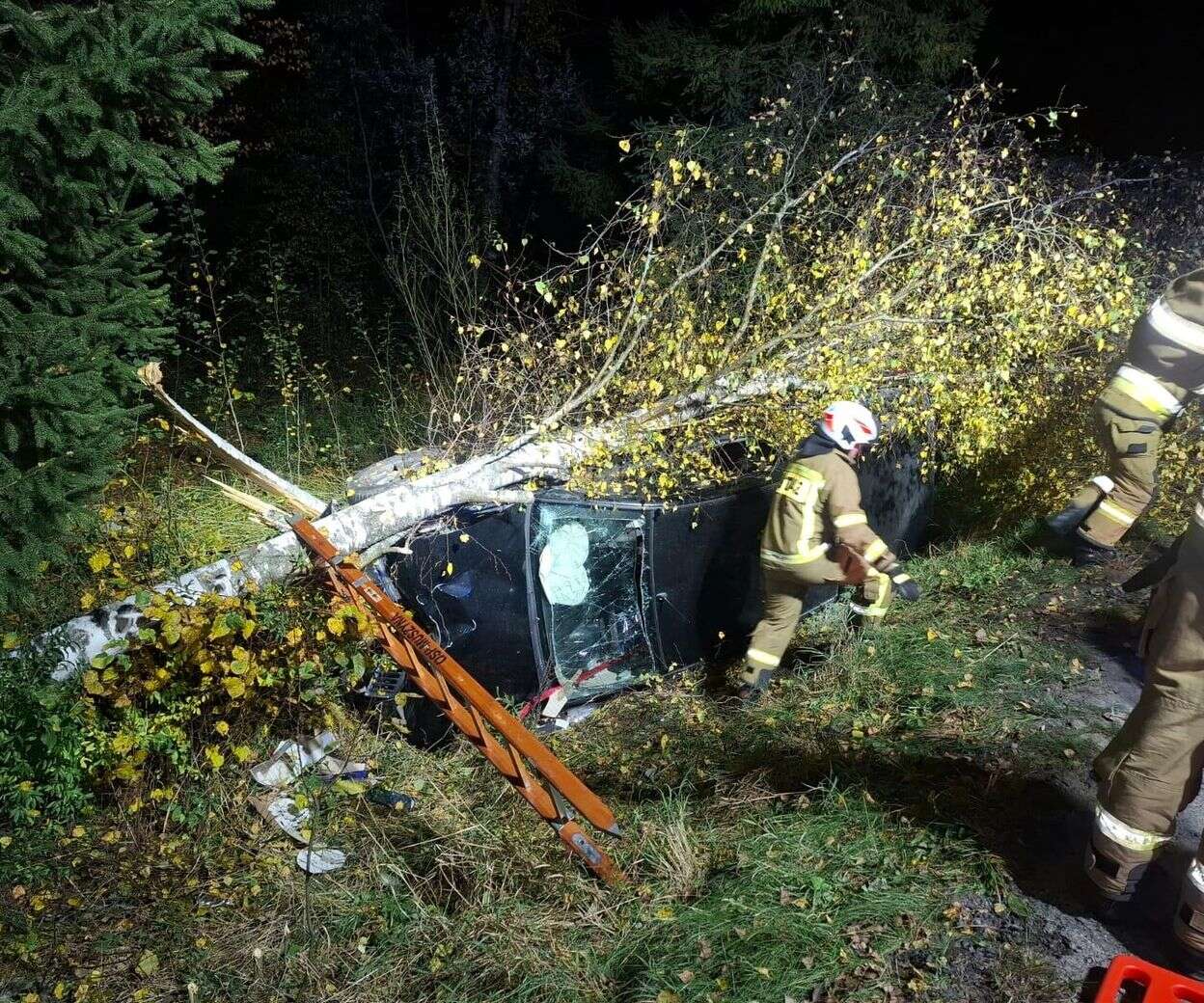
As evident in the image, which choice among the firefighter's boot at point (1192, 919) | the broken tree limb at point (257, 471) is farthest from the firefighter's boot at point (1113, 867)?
the broken tree limb at point (257, 471)

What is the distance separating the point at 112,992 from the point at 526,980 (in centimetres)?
149

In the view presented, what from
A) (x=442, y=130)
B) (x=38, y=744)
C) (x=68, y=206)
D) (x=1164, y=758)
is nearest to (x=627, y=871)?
(x=1164, y=758)

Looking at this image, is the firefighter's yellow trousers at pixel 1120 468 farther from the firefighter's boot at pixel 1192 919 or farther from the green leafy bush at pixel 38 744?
the green leafy bush at pixel 38 744

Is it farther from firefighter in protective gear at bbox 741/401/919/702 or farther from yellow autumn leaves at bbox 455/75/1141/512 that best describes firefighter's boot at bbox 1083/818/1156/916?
yellow autumn leaves at bbox 455/75/1141/512

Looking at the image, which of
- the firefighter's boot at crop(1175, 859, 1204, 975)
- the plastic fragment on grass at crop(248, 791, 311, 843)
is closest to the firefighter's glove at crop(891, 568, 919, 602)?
the firefighter's boot at crop(1175, 859, 1204, 975)

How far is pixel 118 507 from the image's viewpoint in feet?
16.9

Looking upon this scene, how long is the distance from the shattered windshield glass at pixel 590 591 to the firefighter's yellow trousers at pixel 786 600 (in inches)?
25.1

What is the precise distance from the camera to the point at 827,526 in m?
4.46

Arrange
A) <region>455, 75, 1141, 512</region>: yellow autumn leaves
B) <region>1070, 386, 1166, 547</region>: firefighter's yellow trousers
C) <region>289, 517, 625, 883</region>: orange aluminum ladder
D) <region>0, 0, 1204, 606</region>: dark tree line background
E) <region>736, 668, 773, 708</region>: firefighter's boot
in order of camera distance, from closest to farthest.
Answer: <region>289, 517, 625, 883</region>: orange aluminum ladder, <region>1070, 386, 1166, 547</region>: firefighter's yellow trousers, <region>736, 668, 773, 708</region>: firefighter's boot, <region>455, 75, 1141, 512</region>: yellow autumn leaves, <region>0, 0, 1204, 606</region>: dark tree line background

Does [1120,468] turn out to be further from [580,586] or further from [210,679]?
[210,679]

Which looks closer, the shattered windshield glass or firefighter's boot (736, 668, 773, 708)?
the shattered windshield glass

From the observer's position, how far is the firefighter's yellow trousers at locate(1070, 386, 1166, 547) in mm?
3477

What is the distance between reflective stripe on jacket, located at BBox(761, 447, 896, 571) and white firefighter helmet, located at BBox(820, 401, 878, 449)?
7 cm

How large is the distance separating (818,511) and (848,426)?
1.53ft
